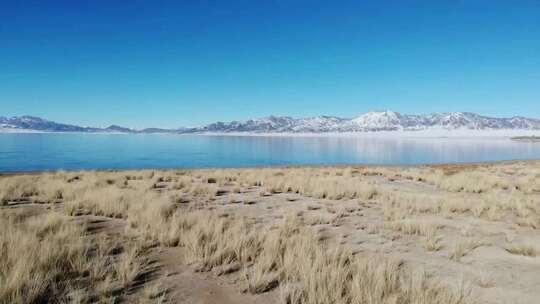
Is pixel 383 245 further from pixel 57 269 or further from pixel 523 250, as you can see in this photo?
pixel 57 269

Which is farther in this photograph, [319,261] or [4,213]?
[4,213]

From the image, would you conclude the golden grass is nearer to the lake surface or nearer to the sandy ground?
the sandy ground

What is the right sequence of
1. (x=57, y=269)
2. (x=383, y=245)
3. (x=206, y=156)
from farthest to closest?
1. (x=206, y=156)
2. (x=383, y=245)
3. (x=57, y=269)

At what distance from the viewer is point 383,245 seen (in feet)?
19.1

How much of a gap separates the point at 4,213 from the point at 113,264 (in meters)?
4.56

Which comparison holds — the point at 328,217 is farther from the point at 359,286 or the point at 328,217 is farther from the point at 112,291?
the point at 112,291

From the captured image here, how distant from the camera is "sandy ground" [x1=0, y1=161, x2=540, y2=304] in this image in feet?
12.5

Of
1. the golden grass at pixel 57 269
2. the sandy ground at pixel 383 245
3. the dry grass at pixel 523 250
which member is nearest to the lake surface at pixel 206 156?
the sandy ground at pixel 383 245

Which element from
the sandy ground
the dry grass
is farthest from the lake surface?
the dry grass

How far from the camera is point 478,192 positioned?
13203mm

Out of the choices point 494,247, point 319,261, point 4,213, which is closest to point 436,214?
point 494,247

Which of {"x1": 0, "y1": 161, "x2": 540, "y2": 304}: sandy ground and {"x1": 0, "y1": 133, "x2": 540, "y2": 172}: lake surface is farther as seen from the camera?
{"x1": 0, "y1": 133, "x2": 540, "y2": 172}: lake surface

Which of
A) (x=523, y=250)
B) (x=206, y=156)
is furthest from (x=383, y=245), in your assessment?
(x=206, y=156)

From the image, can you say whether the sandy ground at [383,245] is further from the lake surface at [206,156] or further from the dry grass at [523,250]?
the lake surface at [206,156]
